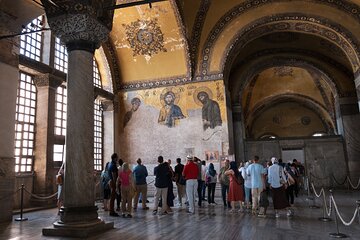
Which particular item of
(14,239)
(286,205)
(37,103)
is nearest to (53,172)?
(37,103)

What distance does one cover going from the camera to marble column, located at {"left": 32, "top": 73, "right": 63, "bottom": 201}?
11016mm

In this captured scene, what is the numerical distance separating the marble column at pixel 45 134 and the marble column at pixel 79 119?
5338mm

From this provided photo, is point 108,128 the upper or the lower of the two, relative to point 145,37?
lower

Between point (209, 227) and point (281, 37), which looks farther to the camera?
point (281, 37)

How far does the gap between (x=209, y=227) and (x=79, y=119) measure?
352 centimetres

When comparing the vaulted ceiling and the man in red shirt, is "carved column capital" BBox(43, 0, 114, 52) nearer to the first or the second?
the man in red shirt

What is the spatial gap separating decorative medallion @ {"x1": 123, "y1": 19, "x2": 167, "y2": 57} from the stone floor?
31.2 feet

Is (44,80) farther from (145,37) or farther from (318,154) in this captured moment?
(318,154)

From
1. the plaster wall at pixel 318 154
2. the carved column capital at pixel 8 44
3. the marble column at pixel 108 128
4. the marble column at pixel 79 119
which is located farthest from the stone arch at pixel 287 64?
the marble column at pixel 79 119

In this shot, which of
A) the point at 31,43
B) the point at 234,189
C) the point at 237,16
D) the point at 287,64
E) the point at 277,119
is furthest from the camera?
the point at 277,119

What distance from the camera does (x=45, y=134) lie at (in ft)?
37.0

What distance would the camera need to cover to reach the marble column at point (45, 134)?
434 inches

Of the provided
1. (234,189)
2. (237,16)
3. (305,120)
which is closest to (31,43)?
(234,189)

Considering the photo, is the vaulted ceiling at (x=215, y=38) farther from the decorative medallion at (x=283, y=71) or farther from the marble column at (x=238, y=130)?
the decorative medallion at (x=283, y=71)
